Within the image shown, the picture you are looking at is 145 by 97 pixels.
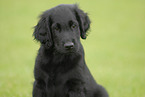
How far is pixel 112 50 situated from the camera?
14.6 metres

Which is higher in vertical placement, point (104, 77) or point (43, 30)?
point (43, 30)

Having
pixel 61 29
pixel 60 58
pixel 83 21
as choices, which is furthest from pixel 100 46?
pixel 61 29

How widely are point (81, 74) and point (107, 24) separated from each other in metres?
17.4

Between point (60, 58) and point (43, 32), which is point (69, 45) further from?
point (43, 32)

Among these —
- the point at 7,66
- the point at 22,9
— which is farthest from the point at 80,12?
the point at 22,9

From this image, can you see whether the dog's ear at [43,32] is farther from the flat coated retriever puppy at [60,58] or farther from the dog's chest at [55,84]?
the dog's chest at [55,84]

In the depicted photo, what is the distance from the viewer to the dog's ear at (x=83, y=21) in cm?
439

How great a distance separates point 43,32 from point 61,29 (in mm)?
333

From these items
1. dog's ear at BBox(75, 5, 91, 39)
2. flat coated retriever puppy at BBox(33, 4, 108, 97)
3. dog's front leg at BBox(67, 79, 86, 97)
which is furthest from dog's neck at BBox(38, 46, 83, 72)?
Answer: dog's ear at BBox(75, 5, 91, 39)

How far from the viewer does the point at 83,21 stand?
14.6ft

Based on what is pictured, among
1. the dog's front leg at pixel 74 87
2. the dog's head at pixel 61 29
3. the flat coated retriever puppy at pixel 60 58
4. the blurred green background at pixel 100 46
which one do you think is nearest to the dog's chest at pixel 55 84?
the flat coated retriever puppy at pixel 60 58

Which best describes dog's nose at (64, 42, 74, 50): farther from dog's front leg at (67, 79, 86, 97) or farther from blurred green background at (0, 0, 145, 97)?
blurred green background at (0, 0, 145, 97)

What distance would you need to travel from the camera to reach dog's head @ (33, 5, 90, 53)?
4012mm

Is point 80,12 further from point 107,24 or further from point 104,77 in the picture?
point 107,24
